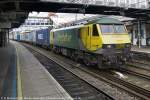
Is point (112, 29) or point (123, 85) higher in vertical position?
point (112, 29)

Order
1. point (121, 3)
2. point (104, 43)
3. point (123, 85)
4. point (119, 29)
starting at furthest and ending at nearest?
point (121, 3) < point (119, 29) < point (104, 43) < point (123, 85)

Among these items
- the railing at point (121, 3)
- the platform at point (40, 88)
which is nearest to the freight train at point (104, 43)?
the platform at point (40, 88)

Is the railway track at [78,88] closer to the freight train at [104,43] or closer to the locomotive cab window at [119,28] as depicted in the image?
the freight train at [104,43]

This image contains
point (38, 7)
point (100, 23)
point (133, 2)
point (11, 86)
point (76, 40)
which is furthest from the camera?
point (133, 2)

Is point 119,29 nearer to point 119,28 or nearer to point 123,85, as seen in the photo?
point 119,28

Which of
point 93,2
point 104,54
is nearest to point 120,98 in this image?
point 104,54

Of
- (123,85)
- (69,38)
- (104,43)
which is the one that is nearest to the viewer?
(123,85)

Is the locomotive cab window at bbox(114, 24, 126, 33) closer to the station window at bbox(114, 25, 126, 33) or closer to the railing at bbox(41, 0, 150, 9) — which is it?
the station window at bbox(114, 25, 126, 33)

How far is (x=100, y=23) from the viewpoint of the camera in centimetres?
1750

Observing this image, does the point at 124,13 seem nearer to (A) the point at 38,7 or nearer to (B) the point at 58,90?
(A) the point at 38,7

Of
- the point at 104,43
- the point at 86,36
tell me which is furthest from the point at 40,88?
the point at 86,36

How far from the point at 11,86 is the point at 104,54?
5.87 m

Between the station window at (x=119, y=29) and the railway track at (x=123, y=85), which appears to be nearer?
the railway track at (x=123, y=85)

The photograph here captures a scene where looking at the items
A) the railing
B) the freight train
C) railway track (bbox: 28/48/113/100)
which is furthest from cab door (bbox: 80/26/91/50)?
the railing
